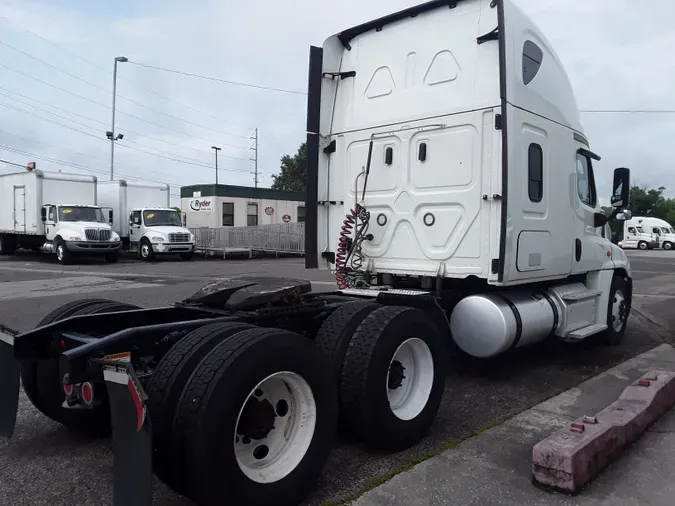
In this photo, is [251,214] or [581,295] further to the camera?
[251,214]

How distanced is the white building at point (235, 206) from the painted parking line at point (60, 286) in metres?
19.1

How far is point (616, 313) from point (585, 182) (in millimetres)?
1847

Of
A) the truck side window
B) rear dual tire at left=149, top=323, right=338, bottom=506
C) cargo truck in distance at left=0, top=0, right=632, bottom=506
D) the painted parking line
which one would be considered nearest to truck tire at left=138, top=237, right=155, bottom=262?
the painted parking line

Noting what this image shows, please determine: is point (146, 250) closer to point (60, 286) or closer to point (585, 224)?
point (60, 286)

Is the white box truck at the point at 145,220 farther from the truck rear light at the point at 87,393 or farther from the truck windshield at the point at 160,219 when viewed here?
the truck rear light at the point at 87,393

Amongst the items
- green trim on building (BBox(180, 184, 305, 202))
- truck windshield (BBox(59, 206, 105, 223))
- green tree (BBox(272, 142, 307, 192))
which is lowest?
truck windshield (BBox(59, 206, 105, 223))

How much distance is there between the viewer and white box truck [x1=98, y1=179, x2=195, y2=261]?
25.0 metres

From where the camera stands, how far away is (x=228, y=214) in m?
35.3

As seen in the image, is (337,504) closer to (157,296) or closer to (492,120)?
(492,120)

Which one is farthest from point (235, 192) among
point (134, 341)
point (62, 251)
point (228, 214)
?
point (134, 341)

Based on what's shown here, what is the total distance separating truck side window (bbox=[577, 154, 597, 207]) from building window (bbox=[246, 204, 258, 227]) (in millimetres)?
30431

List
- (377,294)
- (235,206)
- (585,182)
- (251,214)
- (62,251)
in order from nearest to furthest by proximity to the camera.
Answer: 1. (377,294)
2. (585,182)
3. (62,251)
4. (235,206)
5. (251,214)

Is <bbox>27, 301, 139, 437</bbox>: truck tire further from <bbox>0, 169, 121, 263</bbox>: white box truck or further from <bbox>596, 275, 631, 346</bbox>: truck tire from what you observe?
<bbox>0, 169, 121, 263</bbox>: white box truck

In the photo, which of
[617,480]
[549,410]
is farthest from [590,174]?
[617,480]
